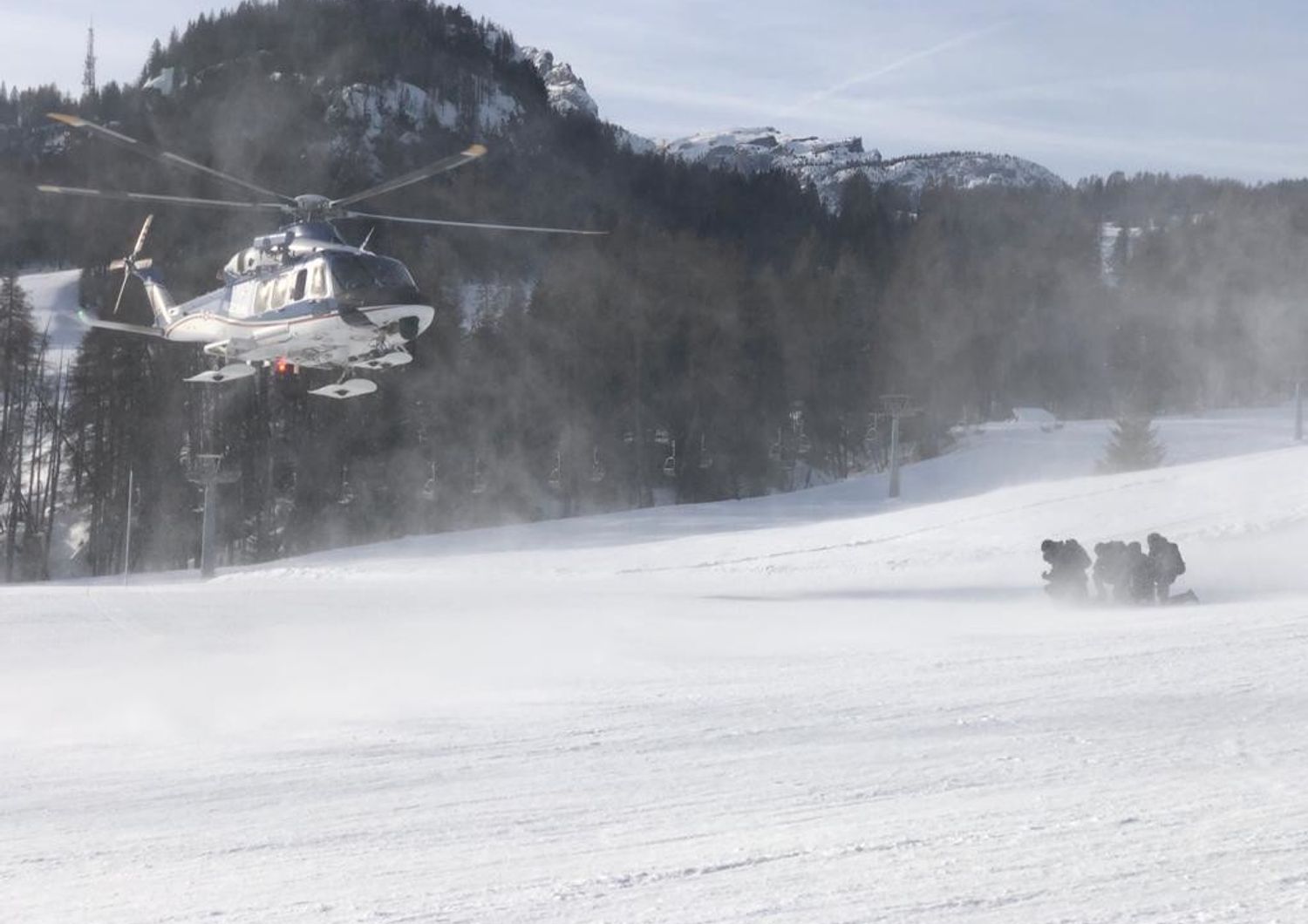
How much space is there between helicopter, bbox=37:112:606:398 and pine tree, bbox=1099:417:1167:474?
26946 mm

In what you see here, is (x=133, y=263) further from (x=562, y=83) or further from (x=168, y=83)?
(x=562, y=83)

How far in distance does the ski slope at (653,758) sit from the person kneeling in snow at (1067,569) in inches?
20.1

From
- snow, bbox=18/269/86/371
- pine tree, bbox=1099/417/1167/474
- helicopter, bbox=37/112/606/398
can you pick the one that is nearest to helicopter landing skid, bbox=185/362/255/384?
helicopter, bbox=37/112/606/398

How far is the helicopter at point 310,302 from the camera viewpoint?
51.8ft

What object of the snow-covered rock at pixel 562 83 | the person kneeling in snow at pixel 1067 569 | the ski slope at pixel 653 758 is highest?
the snow-covered rock at pixel 562 83

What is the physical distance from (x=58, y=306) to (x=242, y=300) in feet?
198

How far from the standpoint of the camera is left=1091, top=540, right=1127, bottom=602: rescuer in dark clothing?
18.0m

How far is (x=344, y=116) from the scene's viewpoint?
82.6 metres

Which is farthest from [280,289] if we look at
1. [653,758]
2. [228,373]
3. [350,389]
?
[653,758]

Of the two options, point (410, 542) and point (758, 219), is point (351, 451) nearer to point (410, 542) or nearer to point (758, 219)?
point (410, 542)

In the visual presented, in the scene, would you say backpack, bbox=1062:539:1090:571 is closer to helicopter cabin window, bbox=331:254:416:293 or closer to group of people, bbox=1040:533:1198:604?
group of people, bbox=1040:533:1198:604

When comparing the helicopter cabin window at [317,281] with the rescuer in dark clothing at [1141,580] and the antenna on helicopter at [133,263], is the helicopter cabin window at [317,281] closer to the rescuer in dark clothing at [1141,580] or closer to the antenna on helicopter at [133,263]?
the antenna on helicopter at [133,263]

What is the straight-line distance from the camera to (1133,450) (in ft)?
128

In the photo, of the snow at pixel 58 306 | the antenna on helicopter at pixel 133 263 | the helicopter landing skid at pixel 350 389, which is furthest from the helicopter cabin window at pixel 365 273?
the snow at pixel 58 306
